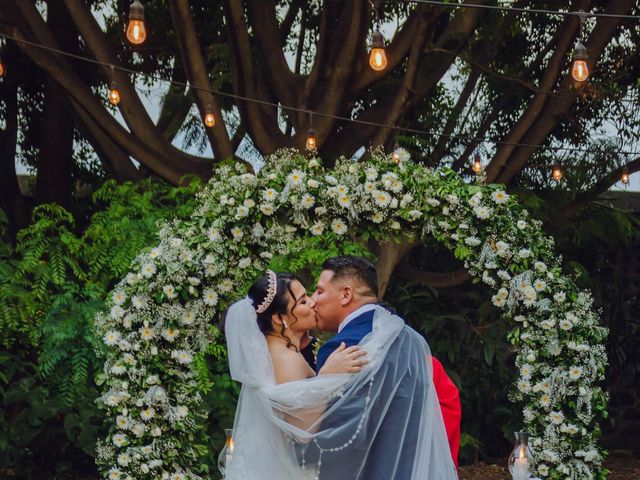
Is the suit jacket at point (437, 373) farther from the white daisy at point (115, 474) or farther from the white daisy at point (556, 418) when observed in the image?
the white daisy at point (115, 474)

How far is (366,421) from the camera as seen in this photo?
438cm

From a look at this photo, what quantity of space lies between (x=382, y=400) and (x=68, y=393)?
4.82 metres

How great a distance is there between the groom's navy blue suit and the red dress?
37cm

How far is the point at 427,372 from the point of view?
15.0ft

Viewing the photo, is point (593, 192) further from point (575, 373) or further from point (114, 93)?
point (114, 93)

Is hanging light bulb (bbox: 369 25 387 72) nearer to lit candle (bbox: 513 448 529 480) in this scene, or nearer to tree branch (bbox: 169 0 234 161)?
tree branch (bbox: 169 0 234 161)

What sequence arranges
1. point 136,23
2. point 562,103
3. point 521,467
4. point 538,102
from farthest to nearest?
point 538,102
point 562,103
point 136,23
point 521,467

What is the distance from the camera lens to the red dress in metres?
4.83

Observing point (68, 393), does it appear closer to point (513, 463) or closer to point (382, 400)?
point (513, 463)

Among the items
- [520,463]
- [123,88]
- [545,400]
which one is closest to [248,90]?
[123,88]

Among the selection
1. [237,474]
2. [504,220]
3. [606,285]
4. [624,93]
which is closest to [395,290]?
[606,285]

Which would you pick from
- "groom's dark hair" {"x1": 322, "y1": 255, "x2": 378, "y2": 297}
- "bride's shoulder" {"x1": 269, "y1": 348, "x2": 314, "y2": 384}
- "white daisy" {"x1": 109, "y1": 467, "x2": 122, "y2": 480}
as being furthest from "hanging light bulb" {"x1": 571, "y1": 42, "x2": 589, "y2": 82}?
"white daisy" {"x1": 109, "y1": 467, "x2": 122, "y2": 480}

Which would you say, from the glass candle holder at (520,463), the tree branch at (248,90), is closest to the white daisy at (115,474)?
the glass candle holder at (520,463)

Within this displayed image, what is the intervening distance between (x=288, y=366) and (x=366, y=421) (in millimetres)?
636
